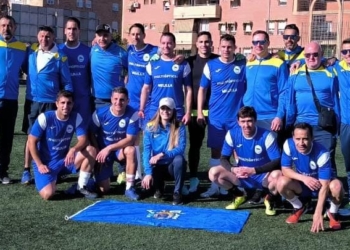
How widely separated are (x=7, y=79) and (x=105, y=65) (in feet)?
4.28

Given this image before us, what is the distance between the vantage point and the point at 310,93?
604cm

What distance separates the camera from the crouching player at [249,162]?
621 centimetres

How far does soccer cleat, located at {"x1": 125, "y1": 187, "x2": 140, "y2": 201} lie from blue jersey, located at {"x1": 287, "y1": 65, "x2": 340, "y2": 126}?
2072 mm

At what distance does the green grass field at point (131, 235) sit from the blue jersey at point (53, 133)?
74 centimetres

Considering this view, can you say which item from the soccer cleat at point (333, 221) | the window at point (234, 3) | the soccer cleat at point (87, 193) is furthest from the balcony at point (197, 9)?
the soccer cleat at point (333, 221)

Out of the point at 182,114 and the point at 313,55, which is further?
the point at 182,114

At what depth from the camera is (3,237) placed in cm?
503

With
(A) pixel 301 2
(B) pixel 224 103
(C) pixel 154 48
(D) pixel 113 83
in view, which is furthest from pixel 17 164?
(A) pixel 301 2

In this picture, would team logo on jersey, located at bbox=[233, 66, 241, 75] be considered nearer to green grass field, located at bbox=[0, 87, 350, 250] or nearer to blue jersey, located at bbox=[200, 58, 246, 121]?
blue jersey, located at bbox=[200, 58, 246, 121]

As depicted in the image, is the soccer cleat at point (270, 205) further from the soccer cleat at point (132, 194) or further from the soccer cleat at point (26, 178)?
the soccer cleat at point (26, 178)

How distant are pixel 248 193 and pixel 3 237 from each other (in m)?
2.92

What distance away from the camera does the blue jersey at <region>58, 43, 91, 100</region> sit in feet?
25.0

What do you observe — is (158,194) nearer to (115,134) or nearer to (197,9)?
(115,134)

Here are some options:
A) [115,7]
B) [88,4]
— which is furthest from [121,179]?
[115,7]
